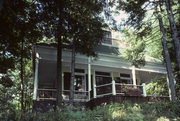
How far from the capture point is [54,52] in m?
13.4

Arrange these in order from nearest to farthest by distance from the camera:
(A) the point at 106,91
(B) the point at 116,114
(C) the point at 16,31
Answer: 1. (B) the point at 116,114
2. (A) the point at 106,91
3. (C) the point at 16,31

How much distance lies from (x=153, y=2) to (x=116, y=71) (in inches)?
261

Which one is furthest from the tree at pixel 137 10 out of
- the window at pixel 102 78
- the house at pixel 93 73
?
the window at pixel 102 78

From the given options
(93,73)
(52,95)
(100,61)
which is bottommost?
(52,95)

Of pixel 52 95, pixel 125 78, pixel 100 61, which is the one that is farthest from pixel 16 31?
pixel 125 78

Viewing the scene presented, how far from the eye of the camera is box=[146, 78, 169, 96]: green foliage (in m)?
15.6

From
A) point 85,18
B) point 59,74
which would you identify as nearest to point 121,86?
point 59,74

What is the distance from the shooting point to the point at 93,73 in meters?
16.0

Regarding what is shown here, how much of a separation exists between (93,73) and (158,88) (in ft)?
17.4

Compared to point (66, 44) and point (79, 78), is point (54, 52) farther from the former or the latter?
point (79, 78)

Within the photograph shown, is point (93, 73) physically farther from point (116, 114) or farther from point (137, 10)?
point (116, 114)

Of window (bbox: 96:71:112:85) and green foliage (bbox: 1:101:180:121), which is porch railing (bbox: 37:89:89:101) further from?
green foliage (bbox: 1:101:180:121)

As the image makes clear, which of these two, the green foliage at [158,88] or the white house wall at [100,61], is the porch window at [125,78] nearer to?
the white house wall at [100,61]

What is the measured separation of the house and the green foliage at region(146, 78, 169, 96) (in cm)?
98
